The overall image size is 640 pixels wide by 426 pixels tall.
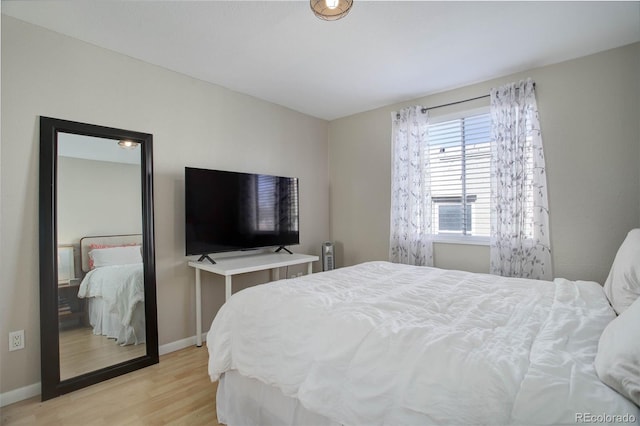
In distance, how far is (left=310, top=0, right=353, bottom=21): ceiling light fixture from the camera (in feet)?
5.61

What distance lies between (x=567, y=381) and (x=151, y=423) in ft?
6.71

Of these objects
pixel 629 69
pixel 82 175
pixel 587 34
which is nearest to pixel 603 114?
pixel 629 69

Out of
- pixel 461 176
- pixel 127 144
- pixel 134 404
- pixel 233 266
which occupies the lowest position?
pixel 134 404

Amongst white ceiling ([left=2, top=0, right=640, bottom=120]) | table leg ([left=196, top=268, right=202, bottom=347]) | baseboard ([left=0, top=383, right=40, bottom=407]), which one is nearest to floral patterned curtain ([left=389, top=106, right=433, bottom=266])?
white ceiling ([left=2, top=0, right=640, bottom=120])

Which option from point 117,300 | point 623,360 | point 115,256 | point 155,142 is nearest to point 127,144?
point 155,142

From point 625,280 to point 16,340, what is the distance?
140 inches

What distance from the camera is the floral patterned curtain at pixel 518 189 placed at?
2732 millimetres

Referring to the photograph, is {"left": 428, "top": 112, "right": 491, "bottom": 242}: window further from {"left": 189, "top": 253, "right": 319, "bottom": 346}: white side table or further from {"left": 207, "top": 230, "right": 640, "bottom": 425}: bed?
{"left": 189, "top": 253, "right": 319, "bottom": 346}: white side table

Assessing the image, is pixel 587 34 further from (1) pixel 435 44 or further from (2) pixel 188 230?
A: (2) pixel 188 230

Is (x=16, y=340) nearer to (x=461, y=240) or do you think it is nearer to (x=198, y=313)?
(x=198, y=313)

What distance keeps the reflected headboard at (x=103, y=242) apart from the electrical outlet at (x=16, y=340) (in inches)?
20.1

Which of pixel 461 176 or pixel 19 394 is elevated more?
pixel 461 176

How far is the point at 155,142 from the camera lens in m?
2.71

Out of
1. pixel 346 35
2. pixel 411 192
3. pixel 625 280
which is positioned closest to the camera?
pixel 625 280
